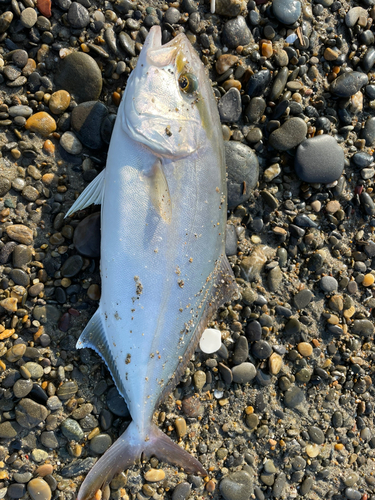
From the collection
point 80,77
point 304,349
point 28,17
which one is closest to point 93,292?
point 80,77

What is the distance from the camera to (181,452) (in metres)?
2.40

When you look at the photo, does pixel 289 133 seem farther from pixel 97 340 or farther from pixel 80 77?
pixel 97 340

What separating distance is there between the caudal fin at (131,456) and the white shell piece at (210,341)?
2.12ft

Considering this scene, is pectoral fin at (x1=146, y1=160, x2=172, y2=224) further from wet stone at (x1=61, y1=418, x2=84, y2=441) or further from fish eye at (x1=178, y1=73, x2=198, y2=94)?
wet stone at (x1=61, y1=418, x2=84, y2=441)

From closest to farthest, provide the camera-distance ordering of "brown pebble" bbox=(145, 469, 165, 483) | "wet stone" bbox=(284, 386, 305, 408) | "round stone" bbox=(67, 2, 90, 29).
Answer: "round stone" bbox=(67, 2, 90, 29) < "brown pebble" bbox=(145, 469, 165, 483) < "wet stone" bbox=(284, 386, 305, 408)

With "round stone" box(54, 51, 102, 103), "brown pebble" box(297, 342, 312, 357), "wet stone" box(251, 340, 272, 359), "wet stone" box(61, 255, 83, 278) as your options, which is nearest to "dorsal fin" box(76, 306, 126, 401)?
"wet stone" box(61, 255, 83, 278)

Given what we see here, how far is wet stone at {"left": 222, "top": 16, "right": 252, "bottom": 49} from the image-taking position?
2.61 meters

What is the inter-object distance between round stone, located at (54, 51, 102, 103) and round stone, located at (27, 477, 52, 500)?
270 centimetres

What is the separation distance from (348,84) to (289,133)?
67 centimetres

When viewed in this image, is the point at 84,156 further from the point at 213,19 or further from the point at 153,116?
the point at 213,19

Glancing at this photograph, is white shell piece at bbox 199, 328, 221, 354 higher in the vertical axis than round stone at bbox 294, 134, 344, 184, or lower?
lower

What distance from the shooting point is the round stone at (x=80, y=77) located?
2.40 m

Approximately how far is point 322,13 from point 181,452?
3581mm

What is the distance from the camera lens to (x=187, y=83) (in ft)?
7.07
